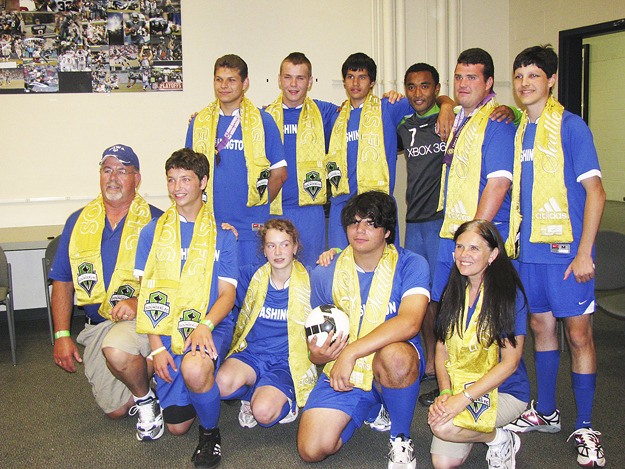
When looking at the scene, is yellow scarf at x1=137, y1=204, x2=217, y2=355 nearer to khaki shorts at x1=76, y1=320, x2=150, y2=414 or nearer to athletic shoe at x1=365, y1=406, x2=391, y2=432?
khaki shorts at x1=76, y1=320, x2=150, y2=414

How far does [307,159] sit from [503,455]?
1.98 m

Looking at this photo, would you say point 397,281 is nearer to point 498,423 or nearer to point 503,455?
point 498,423

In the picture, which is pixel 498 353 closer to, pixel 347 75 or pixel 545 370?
pixel 545 370

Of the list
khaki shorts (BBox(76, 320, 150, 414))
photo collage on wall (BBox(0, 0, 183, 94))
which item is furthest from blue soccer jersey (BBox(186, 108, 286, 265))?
photo collage on wall (BBox(0, 0, 183, 94))

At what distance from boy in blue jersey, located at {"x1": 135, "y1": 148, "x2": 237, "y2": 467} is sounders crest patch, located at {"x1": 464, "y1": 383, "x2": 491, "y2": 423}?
3.59ft

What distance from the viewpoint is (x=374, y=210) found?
2715mm

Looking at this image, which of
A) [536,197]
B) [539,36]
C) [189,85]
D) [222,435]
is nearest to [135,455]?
[222,435]

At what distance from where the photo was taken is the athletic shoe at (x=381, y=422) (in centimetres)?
302

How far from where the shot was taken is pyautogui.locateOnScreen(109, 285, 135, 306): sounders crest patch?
10.5ft

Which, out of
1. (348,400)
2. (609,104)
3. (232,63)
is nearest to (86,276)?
(232,63)

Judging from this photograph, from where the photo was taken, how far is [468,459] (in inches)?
108

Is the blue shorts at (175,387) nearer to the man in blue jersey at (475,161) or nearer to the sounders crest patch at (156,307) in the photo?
the sounders crest patch at (156,307)

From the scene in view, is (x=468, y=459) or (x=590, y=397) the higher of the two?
(x=590, y=397)

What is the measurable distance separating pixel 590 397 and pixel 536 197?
91 centimetres
